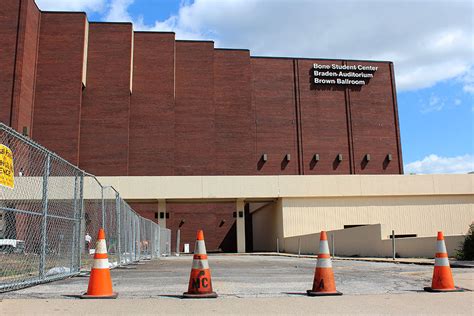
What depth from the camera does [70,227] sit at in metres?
9.86

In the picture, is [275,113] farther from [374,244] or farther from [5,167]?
[5,167]

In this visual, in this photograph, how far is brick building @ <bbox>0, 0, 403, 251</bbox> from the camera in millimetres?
41719

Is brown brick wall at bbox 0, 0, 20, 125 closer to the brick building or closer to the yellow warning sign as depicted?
the brick building

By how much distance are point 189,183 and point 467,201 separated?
2081cm

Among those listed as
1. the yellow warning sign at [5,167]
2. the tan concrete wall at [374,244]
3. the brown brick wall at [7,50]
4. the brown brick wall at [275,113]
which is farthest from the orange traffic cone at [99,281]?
the brown brick wall at [275,113]

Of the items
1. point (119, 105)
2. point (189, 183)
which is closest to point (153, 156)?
point (119, 105)

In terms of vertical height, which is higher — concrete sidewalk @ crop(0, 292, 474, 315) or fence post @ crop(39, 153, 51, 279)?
fence post @ crop(39, 153, 51, 279)

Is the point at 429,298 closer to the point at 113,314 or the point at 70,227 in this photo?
the point at 113,314

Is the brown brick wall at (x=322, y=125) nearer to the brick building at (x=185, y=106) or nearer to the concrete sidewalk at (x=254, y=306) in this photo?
the brick building at (x=185, y=106)

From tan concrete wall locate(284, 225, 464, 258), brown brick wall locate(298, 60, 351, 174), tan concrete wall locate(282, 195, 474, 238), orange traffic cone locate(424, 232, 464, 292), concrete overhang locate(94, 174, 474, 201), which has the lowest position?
orange traffic cone locate(424, 232, 464, 292)

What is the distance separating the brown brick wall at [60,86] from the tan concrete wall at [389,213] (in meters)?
19.1

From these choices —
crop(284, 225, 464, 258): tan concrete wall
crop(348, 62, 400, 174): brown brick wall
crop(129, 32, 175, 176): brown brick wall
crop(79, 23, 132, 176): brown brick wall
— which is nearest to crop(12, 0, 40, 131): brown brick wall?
crop(79, 23, 132, 176): brown brick wall

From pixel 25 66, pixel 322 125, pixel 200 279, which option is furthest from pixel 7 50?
pixel 200 279

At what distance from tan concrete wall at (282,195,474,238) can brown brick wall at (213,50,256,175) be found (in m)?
9.60
